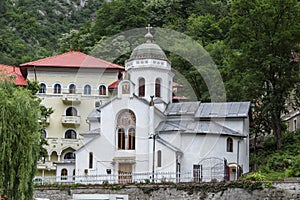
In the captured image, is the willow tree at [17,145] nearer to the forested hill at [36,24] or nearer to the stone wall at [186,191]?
the stone wall at [186,191]

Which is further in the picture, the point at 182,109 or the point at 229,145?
the point at 182,109

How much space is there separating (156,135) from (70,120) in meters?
14.3

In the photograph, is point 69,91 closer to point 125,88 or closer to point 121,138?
point 125,88

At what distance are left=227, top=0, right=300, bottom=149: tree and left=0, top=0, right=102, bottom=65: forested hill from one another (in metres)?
43.0

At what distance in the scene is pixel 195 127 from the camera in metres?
46.2

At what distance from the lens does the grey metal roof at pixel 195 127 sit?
150 feet

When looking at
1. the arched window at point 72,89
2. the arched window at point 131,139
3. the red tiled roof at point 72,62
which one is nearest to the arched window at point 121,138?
the arched window at point 131,139

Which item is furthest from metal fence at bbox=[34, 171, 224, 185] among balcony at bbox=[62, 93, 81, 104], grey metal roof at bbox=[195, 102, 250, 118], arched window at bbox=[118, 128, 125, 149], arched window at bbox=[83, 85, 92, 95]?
arched window at bbox=[83, 85, 92, 95]

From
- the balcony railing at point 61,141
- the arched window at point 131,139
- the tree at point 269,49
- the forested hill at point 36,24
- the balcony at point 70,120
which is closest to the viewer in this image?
the arched window at point 131,139

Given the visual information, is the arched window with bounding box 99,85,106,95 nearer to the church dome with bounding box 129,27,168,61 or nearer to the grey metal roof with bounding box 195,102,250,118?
the church dome with bounding box 129,27,168,61

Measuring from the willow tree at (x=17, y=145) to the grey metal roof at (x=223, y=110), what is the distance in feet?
71.7

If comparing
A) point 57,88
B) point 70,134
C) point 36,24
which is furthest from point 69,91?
point 36,24

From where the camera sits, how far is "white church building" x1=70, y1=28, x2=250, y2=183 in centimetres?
4503

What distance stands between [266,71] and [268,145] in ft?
21.8
